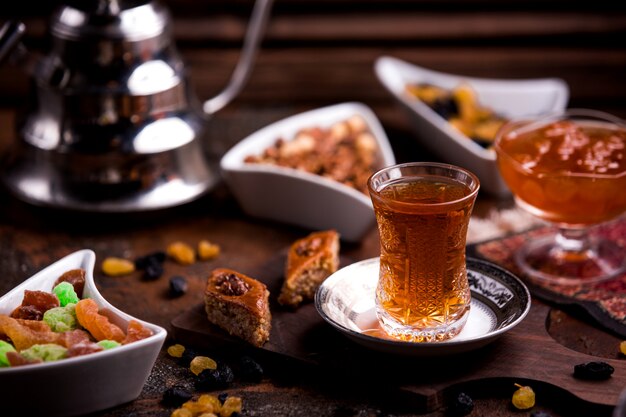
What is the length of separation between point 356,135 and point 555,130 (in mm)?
591

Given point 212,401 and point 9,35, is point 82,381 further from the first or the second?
point 9,35

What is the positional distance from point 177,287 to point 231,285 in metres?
0.25

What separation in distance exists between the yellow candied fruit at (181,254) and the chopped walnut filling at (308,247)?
12.1 inches

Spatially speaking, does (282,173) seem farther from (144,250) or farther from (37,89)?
(37,89)


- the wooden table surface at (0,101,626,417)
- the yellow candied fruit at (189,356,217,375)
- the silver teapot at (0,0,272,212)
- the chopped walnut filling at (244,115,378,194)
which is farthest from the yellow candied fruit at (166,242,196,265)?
the yellow candied fruit at (189,356,217,375)

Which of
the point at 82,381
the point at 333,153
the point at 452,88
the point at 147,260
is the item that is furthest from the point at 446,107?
the point at 82,381


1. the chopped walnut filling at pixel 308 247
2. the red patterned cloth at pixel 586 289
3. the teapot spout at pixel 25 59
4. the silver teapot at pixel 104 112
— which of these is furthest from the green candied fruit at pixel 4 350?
the red patterned cloth at pixel 586 289

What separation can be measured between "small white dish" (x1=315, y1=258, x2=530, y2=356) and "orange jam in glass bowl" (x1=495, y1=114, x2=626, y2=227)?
0.79 ft

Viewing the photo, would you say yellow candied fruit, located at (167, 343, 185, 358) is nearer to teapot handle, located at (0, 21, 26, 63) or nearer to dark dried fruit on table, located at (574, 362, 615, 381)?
dark dried fruit on table, located at (574, 362, 615, 381)

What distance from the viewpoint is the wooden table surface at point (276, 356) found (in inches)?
61.7

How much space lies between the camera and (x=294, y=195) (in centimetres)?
221

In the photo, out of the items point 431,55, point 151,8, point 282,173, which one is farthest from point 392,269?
point 431,55

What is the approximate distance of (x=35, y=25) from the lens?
10.2ft

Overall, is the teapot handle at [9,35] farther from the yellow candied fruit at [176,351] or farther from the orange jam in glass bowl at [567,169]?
the orange jam in glass bowl at [567,169]
